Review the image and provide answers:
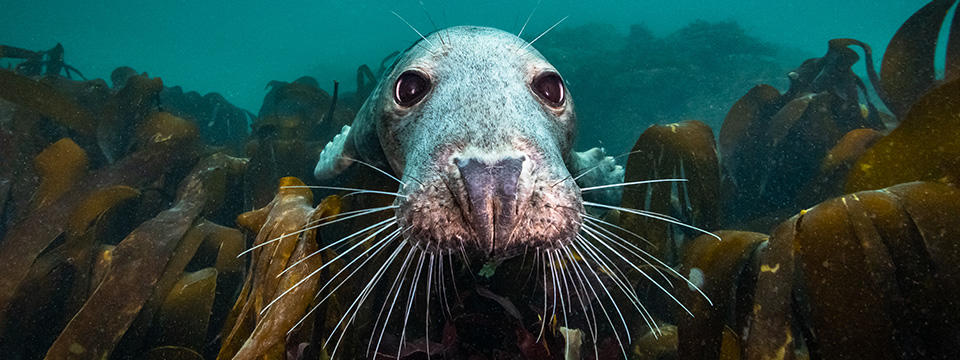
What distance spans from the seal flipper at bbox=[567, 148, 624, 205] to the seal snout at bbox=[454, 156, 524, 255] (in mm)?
1792

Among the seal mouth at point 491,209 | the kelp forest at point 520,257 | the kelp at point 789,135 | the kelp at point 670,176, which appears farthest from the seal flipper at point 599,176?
the seal mouth at point 491,209

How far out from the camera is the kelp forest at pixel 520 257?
3.87ft

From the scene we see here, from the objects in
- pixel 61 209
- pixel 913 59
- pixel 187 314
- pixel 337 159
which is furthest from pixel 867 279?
pixel 61 209

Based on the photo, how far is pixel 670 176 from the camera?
2.12m

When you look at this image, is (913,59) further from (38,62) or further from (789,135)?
(38,62)

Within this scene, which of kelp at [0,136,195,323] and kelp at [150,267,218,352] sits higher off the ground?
kelp at [0,136,195,323]

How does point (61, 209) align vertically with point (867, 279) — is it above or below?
above

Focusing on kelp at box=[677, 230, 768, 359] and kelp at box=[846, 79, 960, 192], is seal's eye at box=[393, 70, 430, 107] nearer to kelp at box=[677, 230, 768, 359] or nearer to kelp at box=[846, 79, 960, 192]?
kelp at box=[677, 230, 768, 359]

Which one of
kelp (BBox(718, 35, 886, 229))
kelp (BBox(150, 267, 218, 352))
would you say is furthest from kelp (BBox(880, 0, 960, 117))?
kelp (BBox(150, 267, 218, 352))

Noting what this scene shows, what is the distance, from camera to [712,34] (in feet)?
47.1

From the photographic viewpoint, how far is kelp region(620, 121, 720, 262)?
76.0 inches

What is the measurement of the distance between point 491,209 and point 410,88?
0.88m

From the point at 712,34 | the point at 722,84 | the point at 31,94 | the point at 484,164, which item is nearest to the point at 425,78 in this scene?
the point at 484,164

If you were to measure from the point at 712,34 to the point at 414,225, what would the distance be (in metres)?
16.8
